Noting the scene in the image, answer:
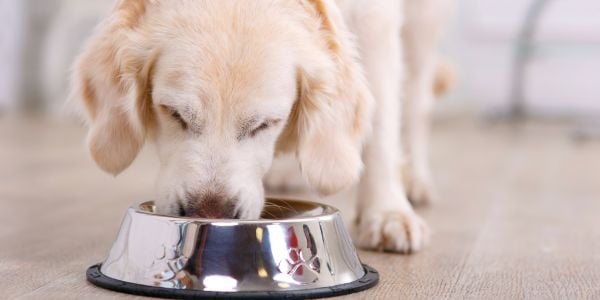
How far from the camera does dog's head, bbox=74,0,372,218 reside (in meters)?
1.72

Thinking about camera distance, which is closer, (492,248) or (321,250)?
(321,250)

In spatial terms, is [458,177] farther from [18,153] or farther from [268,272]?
[268,272]

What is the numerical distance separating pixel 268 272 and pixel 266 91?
1.22 feet

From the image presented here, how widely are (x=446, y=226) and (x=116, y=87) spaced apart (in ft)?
3.35

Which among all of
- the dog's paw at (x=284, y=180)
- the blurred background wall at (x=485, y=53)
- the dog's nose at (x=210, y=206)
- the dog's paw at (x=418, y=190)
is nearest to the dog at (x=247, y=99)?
the dog's nose at (x=210, y=206)

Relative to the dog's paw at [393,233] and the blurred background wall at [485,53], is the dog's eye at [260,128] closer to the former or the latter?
the dog's paw at [393,233]

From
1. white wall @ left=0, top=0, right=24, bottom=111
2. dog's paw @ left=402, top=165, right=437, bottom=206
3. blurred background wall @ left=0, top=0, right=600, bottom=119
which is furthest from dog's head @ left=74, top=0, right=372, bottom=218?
white wall @ left=0, top=0, right=24, bottom=111

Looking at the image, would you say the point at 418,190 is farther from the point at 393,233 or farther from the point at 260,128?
the point at 260,128

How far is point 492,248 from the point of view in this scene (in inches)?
85.7

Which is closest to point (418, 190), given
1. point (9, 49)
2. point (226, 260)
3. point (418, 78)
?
point (418, 78)

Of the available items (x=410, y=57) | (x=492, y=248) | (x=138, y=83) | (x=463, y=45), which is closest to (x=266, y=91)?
(x=138, y=83)

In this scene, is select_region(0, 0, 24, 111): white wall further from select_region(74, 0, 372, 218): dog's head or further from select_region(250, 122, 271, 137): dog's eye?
select_region(250, 122, 271, 137): dog's eye

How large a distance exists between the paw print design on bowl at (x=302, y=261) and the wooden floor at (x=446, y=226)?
8 centimetres

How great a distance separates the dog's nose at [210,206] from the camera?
5.52 ft
